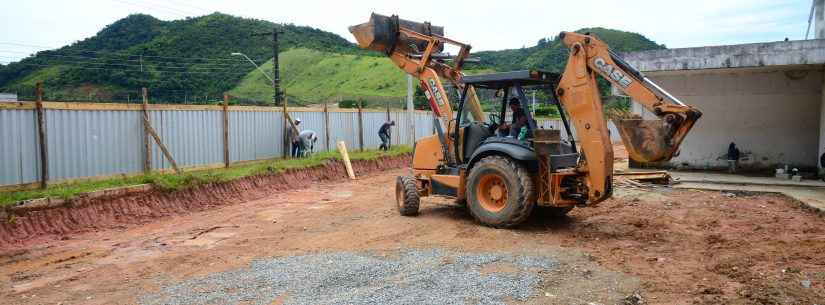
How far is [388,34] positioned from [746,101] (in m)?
10.1

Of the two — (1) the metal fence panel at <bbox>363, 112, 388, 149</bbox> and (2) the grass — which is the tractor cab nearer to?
(2) the grass

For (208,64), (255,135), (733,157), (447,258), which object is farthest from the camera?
(208,64)

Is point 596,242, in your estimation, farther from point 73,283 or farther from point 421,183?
point 73,283

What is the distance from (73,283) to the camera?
20.7 feet

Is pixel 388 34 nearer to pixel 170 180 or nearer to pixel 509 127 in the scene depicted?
pixel 509 127

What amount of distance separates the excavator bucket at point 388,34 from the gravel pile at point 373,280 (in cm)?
458

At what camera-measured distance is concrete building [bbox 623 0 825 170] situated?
45.7 ft

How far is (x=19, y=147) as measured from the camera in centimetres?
1011

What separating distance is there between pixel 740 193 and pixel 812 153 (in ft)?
14.6

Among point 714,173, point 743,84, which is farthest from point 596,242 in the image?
point 743,84

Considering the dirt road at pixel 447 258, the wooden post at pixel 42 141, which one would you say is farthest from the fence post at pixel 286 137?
the wooden post at pixel 42 141

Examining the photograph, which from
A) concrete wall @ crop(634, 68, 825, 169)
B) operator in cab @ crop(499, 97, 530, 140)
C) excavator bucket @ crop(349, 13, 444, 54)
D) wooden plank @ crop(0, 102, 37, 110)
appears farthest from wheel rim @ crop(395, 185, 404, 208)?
concrete wall @ crop(634, 68, 825, 169)

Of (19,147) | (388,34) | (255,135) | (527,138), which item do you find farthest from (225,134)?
(527,138)

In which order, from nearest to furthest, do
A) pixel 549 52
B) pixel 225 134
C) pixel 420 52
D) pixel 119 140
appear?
pixel 420 52 → pixel 119 140 → pixel 225 134 → pixel 549 52
